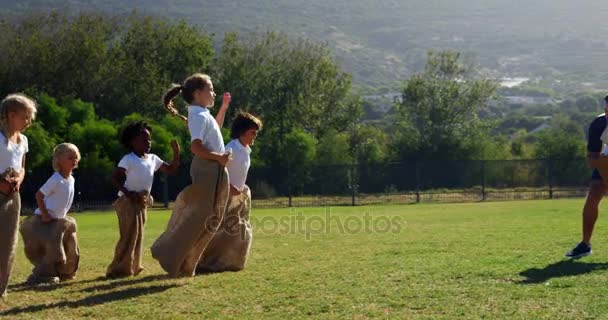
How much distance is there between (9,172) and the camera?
807cm

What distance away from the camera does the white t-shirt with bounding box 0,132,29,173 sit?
26.4 feet

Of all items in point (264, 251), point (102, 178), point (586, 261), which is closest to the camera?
point (586, 261)

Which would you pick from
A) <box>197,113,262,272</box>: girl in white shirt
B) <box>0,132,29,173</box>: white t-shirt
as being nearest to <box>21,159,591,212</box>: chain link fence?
<box>197,113,262,272</box>: girl in white shirt

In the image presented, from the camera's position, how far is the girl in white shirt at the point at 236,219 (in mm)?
10172

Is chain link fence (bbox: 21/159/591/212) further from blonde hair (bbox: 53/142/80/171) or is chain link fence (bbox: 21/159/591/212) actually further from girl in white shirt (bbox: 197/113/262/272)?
blonde hair (bbox: 53/142/80/171)

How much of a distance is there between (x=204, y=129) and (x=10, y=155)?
6.17 ft

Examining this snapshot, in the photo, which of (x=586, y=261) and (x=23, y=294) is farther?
(x=586, y=261)

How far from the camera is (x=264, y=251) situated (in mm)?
12836

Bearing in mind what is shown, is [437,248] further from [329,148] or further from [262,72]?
[262,72]

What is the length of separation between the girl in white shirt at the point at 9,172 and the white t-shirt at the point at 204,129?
157 cm

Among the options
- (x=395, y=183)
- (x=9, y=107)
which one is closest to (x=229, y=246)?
(x=9, y=107)

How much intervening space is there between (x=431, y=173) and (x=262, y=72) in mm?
17557

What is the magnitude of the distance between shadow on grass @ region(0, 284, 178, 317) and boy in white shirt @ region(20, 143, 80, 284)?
1.52 meters

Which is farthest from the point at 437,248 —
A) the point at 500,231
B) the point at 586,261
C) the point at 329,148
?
the point at 329,148
